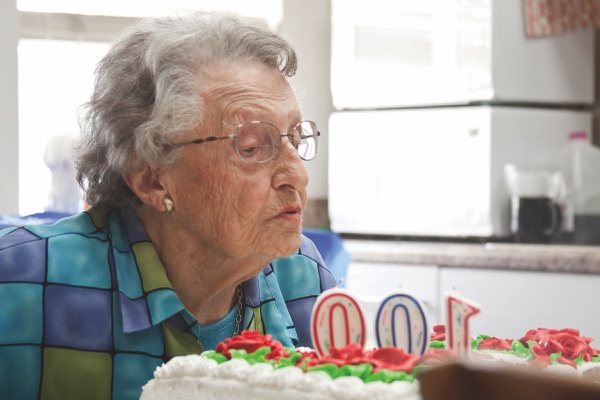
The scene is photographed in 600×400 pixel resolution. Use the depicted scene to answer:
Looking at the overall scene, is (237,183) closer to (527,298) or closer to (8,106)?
(8,106)

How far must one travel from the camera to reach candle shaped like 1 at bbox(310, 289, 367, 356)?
0.89 meters

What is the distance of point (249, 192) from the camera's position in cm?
131

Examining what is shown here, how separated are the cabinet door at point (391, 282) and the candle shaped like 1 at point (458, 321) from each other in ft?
6.05

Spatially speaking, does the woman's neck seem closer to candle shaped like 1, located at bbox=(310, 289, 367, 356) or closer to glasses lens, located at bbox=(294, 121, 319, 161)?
glasses lens, located at bbox=(294, 121, 319, 161)

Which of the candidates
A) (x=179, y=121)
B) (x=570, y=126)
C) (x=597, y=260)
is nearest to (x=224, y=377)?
(x=179, y=121)

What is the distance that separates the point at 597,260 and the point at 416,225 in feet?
2.46

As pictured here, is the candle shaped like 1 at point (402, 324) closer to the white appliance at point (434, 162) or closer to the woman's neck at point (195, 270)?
the woman's neck at point (195, 270)

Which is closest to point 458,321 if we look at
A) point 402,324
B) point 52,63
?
point 402,324

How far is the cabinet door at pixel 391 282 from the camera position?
2785 mm

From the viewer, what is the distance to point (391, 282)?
9.38ft

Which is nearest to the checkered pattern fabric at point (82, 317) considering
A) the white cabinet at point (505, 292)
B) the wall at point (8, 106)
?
the wall at point (8, 106)

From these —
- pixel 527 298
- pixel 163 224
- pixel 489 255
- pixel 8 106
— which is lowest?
pixel 527 298

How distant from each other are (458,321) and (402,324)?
7 centimetres

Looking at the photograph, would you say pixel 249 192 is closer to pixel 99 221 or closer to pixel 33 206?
pixel 99 221
